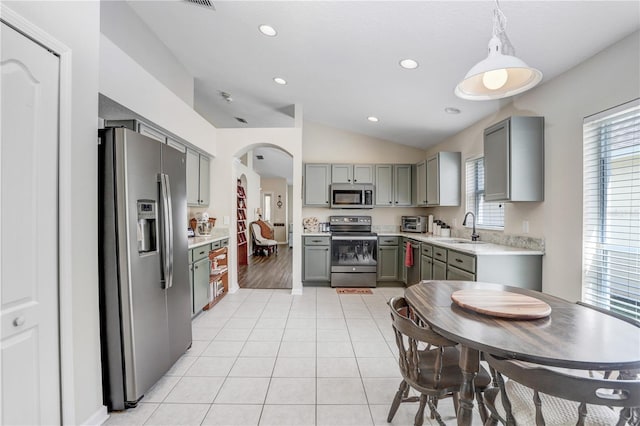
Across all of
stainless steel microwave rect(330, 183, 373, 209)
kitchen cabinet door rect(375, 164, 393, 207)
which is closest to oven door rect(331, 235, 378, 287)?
stainless steel microwave rect(330, 183, 373, 209)

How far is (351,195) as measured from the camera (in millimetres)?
5035

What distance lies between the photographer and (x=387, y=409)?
1.80 m

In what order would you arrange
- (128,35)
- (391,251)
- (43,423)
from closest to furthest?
(43,423) < (128,35) < (391,251)

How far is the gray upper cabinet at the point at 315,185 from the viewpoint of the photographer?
200 inches

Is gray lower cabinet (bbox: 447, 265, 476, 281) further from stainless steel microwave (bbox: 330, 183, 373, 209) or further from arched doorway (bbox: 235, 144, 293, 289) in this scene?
arched doorway (bbox: 235, 144, 293, 289)

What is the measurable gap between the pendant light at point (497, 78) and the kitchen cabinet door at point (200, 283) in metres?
3.08

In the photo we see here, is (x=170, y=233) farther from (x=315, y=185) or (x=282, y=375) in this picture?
(x=315, y=185)

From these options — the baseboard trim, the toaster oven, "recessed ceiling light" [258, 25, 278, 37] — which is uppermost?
"recessed ceiling light" [258, 25, 278, 37]

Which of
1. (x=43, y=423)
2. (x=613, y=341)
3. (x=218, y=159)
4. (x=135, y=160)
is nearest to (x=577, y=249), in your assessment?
(x=613, y=341)

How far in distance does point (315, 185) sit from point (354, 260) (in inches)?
60.1

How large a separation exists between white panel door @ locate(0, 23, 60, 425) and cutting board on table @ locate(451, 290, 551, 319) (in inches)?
83.1

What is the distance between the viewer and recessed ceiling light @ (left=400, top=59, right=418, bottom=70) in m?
2.64

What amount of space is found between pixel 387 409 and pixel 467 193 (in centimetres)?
326

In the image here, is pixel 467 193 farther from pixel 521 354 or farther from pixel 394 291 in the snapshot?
pixel 521 354
